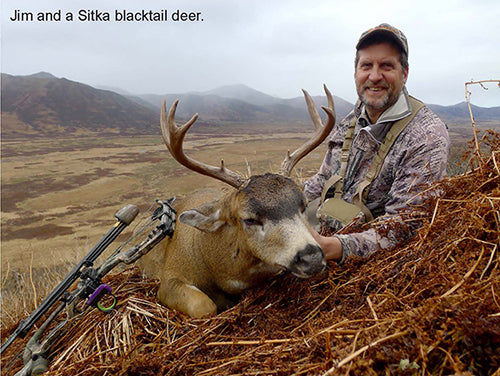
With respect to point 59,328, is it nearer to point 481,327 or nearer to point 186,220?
point 186,220

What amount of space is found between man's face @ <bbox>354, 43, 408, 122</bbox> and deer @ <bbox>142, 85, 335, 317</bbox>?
48 centimetres

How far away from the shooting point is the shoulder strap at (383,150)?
140 inches

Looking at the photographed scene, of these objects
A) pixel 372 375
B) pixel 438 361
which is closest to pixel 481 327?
pixel 438 361

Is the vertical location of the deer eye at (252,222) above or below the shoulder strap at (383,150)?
below

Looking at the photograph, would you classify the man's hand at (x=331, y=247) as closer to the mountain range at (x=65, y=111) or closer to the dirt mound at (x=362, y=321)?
the dirt mound at (x=362, y=321)

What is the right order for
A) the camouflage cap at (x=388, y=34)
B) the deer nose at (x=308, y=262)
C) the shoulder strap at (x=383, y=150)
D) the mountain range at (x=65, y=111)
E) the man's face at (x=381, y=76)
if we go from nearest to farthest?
the deer nose at (x=308, y=262)
the shoulder strap at (x=383, y=150)
the camouflage cap at (x=388, y=34)
the man's face at (x=381, y=76)
the mountain range at (x=65, y=111)

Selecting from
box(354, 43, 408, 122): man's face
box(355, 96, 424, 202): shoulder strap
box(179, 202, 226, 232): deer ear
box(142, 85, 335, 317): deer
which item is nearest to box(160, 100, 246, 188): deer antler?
box(142, 85, 335, 317): deer

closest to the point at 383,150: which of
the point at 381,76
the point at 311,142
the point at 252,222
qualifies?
the point at 311,142

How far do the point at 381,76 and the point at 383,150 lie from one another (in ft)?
2.78

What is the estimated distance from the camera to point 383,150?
3588 millimetres

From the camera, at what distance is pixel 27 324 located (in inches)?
125

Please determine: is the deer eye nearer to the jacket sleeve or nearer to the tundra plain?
the jacket sleeve

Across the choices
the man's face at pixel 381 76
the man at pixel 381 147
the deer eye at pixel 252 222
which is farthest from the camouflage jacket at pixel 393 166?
the deer eye at pixel 252 222

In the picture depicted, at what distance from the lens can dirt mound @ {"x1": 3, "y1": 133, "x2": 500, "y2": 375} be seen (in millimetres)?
1325
